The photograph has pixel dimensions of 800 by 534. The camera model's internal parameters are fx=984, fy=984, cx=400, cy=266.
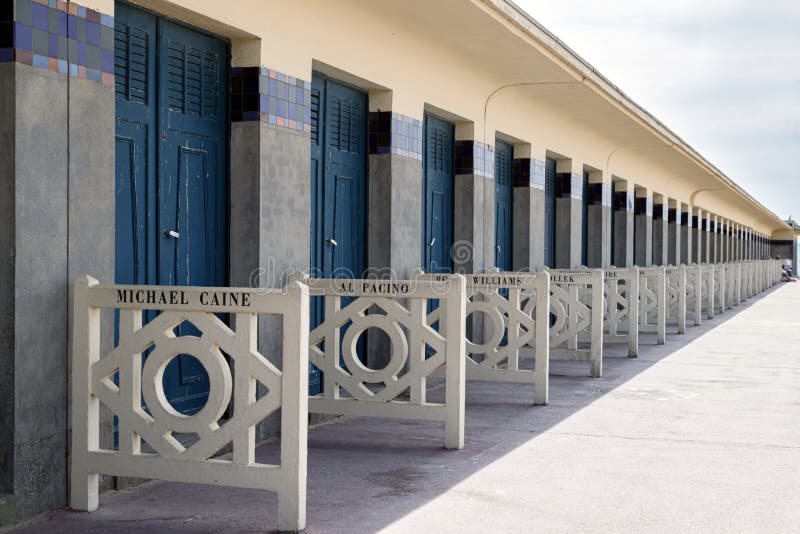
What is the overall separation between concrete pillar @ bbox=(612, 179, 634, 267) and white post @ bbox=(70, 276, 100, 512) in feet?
49.8

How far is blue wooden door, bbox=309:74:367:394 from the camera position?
7.81 metres

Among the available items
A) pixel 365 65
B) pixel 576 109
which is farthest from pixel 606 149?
pixel 365 65

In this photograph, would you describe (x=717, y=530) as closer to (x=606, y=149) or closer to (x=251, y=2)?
(x=251, y=2)

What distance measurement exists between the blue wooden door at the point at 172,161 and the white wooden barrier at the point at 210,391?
98 centimetres

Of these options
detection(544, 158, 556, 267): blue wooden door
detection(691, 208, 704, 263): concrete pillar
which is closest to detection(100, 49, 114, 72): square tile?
detection(544, 158, 556, 267): blue wooden door

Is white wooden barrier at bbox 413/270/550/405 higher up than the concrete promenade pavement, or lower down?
higher up

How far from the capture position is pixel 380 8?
8.08 metres

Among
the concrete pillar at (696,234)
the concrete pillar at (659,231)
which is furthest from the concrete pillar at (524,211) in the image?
the concrete pillar at (696,234)

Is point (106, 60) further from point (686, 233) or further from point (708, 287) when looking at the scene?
point (686, 233)

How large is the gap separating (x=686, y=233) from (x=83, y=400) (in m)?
24.8

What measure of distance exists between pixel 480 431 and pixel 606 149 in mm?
11232

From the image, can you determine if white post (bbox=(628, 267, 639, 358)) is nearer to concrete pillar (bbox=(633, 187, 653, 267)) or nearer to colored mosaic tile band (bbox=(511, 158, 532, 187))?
colored mosaic tile band (bbox=(511, 158, 532, 187))

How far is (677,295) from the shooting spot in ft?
52.7

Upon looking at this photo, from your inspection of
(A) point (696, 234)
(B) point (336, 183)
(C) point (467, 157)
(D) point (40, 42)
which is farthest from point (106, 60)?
(A) point (696, 234)
